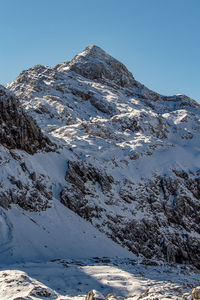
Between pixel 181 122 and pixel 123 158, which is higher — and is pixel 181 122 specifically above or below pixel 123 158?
above

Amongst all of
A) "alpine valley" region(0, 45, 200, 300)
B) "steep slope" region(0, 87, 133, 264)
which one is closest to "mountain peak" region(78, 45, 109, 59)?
"alpine valley" region(0, 45, 200, 300)

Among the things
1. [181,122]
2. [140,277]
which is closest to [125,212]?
[140,277]

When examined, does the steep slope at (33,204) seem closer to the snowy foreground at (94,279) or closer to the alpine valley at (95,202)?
the alpine valley at (95,202)

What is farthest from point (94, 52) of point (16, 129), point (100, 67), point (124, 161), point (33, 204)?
point (33, 204)

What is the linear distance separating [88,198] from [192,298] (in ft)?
83.7

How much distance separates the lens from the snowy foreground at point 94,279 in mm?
14656

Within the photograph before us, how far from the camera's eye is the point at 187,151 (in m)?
54.4

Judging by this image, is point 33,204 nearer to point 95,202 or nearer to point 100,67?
point 95,202

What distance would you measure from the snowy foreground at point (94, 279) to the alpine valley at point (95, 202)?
6cm

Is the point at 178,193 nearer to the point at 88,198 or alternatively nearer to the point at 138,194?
the point at 138,194

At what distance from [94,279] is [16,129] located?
76.2ft

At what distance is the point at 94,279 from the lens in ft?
62.6

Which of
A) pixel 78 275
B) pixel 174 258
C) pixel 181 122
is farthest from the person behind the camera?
pixel 181 122

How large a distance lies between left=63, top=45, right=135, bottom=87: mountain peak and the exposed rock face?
51293mm
